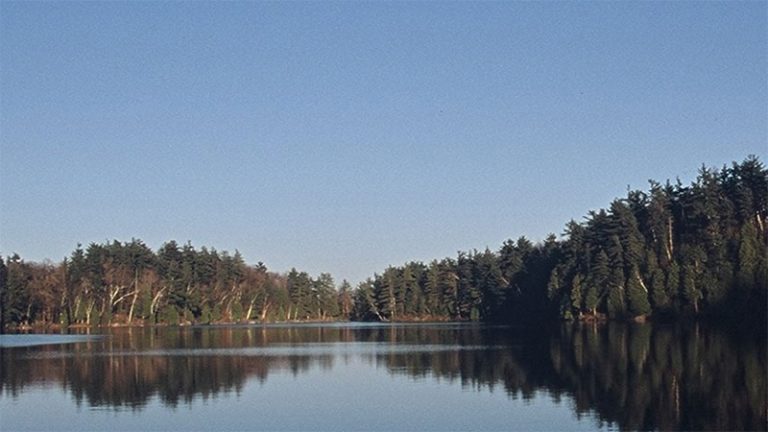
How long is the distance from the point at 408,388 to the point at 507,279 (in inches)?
3787

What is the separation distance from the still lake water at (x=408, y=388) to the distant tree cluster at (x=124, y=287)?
6268 centimetres

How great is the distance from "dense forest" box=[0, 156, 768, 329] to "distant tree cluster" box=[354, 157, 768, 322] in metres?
0.12

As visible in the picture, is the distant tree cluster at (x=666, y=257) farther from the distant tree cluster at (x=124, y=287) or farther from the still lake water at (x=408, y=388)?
the distant tree cluster at (x=124, y=287)

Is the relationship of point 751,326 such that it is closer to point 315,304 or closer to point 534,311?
point 534,311

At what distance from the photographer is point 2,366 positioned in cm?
5212

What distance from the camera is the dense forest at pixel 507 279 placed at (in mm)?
80500

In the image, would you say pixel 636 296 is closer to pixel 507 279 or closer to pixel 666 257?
pixel 666 257

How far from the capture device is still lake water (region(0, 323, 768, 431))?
2891 cm

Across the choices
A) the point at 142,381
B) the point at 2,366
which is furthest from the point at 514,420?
the point at 2,366

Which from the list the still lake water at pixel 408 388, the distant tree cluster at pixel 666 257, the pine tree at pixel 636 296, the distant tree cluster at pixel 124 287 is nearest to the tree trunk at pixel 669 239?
the distant tree cluster at pixel 666 257

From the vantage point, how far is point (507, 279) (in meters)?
133

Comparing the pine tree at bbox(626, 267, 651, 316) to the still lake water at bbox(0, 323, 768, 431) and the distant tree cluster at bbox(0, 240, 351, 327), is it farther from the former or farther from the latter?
the distant tree cluster at bbox(0, 240, 351, 327)

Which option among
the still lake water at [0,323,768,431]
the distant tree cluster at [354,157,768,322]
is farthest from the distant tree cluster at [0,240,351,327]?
the still lake water at [0,323,768,431]

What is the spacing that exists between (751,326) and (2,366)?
4721cm
